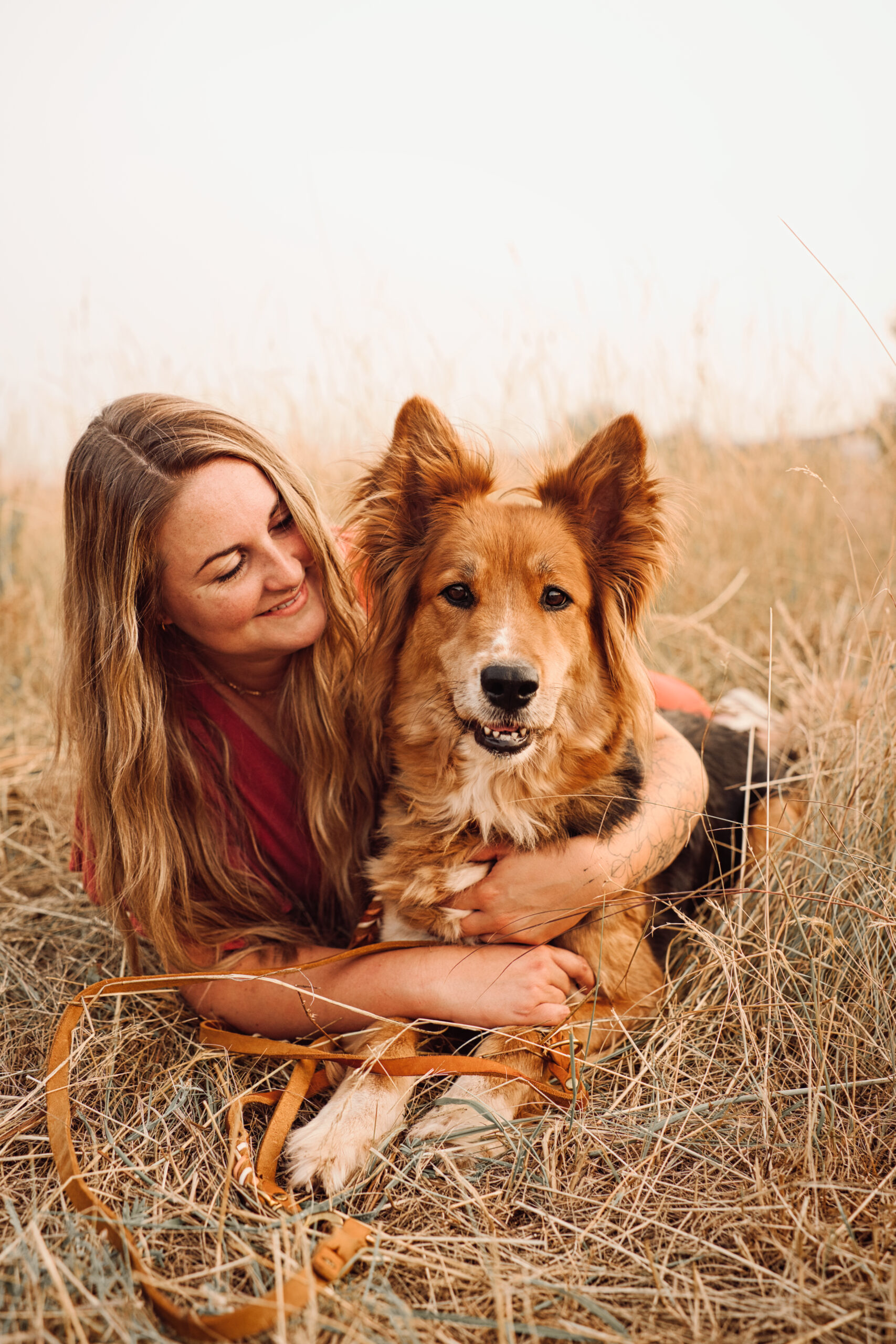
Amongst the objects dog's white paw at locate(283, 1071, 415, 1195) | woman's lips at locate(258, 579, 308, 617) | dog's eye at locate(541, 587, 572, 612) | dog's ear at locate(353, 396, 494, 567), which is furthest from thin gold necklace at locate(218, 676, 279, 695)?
dog's white paw at locate(283, 1071, 415, 1195)

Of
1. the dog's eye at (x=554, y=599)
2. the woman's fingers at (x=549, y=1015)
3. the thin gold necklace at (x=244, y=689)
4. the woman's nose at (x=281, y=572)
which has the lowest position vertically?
the woman's fingers at (x=549, y=1015)

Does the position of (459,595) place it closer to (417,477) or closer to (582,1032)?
(417,477)

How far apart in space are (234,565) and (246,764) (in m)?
0.75

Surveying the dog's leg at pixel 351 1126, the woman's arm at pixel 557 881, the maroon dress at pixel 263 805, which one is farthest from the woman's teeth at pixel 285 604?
the dog's leg at pixel 351 1126

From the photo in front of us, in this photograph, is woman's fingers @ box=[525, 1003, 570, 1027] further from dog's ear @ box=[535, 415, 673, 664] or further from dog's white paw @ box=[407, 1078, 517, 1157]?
dog's ear @ box=[535, 415, 673, 664]

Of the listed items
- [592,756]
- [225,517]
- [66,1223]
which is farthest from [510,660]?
[66,1223]

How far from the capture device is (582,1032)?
7.76 ft

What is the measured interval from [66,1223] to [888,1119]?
181 cm

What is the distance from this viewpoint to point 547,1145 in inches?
79.4

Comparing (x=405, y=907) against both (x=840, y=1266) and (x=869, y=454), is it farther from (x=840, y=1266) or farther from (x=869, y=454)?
(x=869, y=454)

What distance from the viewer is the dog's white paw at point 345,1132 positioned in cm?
198

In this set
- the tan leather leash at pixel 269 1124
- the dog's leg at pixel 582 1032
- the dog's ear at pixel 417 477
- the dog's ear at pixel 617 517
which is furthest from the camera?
the dog's ear at pixel 417 477

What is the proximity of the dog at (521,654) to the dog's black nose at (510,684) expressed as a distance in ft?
0.08

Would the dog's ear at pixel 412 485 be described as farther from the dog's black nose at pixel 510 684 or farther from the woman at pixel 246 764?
the dog's black nose at pixel 510 684
